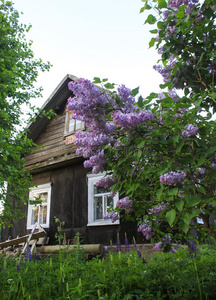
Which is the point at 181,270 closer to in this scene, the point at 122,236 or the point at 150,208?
the point at 150,208

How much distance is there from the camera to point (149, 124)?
8.14 ft

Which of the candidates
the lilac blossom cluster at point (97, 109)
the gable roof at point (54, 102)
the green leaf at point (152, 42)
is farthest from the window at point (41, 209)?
the green leaf at point (152, 42)

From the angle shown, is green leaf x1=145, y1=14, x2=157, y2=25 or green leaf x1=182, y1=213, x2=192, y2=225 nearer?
green leaf x1=182, y1=213, x2=192, y2=225

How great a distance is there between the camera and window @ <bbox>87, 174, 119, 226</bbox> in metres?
9.05

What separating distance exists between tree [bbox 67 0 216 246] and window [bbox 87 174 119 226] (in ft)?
19.0

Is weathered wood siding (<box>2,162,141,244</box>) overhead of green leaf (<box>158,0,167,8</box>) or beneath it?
beneath

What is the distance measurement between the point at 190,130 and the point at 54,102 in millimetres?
10787

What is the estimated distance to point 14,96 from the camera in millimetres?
9352

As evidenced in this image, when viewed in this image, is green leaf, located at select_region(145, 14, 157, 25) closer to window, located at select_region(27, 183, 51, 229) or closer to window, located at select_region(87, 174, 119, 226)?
window, located at select_region(87, 174, 119, 226)

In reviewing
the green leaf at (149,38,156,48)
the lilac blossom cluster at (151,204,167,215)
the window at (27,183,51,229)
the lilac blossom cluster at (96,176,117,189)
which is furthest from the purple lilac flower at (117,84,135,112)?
the window at (27,183,51,229)

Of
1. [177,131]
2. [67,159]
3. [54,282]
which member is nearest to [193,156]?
[177,131]

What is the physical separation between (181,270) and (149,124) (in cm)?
173

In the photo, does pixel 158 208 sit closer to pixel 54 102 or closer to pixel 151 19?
pixel 151 19

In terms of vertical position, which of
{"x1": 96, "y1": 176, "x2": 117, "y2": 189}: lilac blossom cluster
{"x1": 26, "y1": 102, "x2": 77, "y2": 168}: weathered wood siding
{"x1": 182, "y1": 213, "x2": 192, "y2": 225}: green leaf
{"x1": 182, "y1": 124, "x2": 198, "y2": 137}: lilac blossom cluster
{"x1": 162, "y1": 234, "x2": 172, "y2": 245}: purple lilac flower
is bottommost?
{"x1": 162, "y1": 234, "x2": 172, "y2": 245}: purple lilac flower
